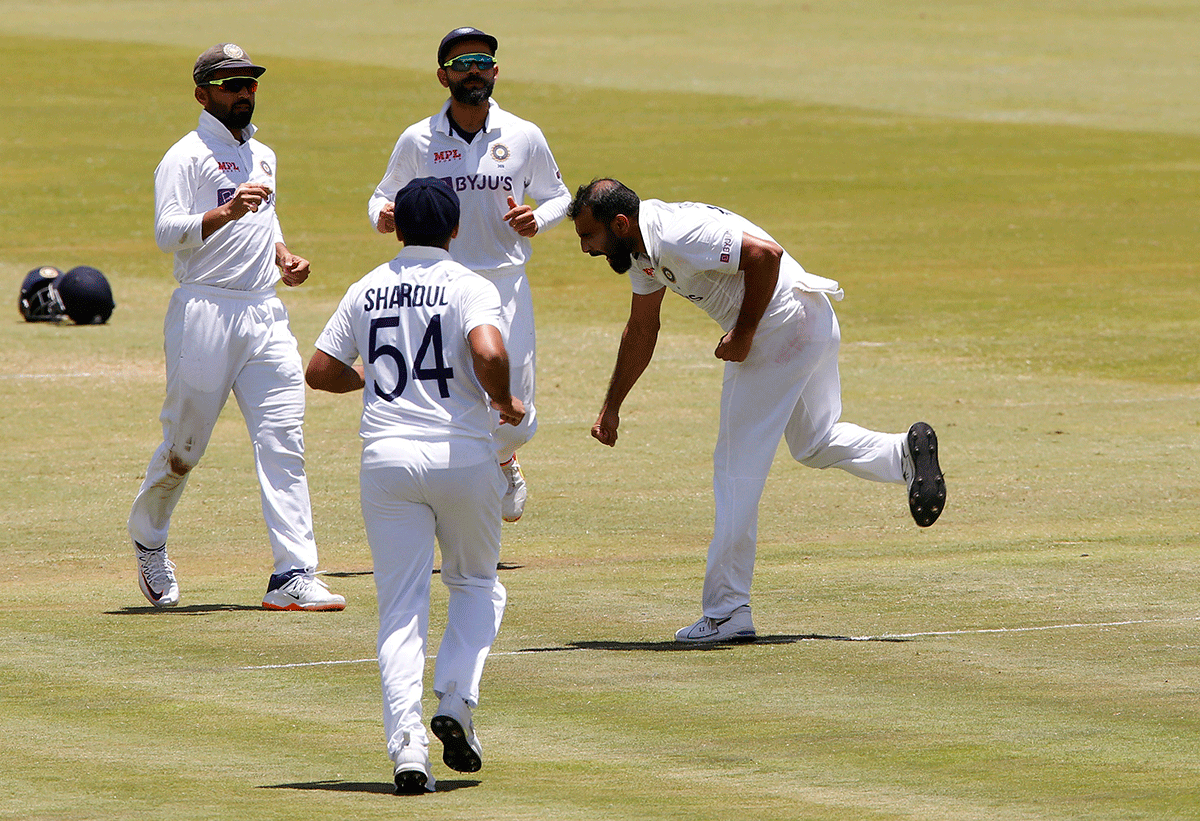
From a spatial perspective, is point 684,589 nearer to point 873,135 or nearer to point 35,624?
point 35,624

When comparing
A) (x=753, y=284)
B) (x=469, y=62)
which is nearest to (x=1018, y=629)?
(x=753, y=284)

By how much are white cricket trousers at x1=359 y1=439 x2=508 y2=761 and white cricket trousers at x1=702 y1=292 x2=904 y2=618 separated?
2.30 metres

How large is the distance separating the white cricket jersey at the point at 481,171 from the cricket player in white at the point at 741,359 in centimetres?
168

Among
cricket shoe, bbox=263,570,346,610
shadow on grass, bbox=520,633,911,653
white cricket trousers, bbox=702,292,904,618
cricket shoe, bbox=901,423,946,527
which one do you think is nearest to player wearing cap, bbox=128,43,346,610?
cricket shoe, bbox=263,570,346,610

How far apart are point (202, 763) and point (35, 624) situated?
3036 mm

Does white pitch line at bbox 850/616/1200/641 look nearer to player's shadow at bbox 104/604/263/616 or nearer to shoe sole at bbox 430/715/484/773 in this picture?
shoe sole at bbox 430/715/484/773

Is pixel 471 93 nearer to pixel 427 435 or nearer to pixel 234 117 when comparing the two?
pixel 234 117

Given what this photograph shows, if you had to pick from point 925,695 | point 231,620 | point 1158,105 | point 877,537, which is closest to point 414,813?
point 925,695

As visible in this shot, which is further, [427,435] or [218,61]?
[218,61]

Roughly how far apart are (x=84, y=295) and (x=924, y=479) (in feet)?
49.2

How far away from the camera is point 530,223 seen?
10.8m

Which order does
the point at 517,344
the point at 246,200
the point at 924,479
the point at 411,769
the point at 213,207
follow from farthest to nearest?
the point at 517,344 < the point at 213,207 < the point at 924,479 < the point at 246,200 < the point at 411,769

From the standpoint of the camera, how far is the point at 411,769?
658cm

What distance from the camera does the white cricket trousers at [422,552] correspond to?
6.87 m
